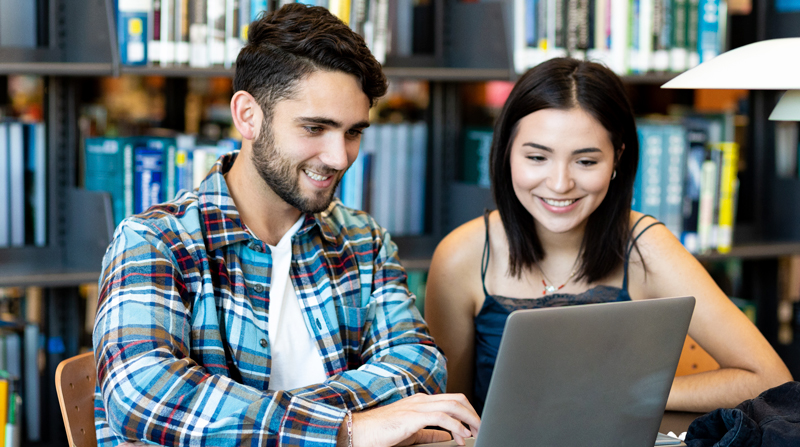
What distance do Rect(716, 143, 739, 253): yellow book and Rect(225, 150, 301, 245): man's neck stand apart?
160 centimetres

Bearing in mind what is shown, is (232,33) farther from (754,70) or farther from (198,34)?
(754,70)

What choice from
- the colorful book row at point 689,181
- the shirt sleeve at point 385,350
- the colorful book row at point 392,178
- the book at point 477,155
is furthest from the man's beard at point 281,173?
the colorful book row at point 689,181

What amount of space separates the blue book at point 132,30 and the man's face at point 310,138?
2.63ft

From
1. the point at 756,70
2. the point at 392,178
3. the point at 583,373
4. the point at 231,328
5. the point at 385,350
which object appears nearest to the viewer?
the point at 583,373

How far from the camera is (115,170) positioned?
1.96m

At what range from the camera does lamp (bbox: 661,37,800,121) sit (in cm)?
97

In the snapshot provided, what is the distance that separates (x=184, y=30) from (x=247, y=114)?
79cm

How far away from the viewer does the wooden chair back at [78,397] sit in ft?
3.83

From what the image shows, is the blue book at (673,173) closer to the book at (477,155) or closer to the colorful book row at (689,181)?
the colorful book row at (689,181)

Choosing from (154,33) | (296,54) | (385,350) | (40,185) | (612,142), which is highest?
(154,33)

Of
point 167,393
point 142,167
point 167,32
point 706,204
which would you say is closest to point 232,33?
point 167,32

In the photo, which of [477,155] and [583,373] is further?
[477,155]

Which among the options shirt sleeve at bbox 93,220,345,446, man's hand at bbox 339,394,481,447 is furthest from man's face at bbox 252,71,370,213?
man's hand at bbox 339,394,481,447

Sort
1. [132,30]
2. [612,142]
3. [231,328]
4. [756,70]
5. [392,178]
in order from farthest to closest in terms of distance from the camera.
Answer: [392,178] < [132,30] < [612,142] < [231,328] < [756,70]
